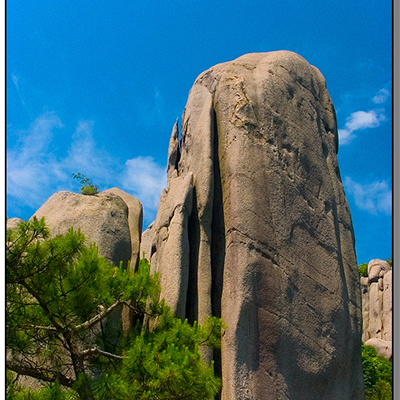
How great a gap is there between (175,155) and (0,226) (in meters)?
6.16

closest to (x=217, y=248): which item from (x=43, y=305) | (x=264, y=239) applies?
(x=264, y=239)

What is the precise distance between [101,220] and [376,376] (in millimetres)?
17216

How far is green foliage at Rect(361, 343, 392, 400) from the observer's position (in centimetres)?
2233

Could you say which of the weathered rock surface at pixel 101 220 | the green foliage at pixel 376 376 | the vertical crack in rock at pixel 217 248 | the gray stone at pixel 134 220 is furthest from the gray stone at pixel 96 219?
the green foliage at pixel 376 376

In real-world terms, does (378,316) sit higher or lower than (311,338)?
higher

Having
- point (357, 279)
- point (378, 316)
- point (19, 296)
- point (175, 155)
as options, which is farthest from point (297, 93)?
point (378, 316)

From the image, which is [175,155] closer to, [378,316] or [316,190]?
[316,190]

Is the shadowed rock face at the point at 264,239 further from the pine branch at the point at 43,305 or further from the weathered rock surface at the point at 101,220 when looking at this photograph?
the pine branch at the point at 43,305

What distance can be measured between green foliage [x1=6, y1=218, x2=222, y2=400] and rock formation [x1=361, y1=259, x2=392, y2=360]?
26.0 m

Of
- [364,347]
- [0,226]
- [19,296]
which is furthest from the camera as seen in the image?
[364,347]

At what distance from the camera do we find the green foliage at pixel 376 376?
73.3 feet

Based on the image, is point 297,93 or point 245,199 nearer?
point 245,199

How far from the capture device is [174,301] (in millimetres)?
9047

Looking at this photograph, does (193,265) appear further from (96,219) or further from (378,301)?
(378,301)
